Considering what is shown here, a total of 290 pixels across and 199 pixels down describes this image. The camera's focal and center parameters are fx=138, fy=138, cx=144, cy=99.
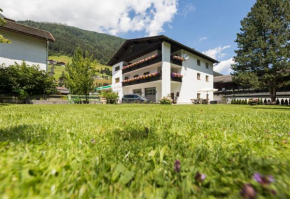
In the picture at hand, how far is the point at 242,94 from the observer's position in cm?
2777

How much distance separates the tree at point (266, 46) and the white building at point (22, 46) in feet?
98.4

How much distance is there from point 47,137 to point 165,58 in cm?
2076

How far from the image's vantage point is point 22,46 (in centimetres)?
1844

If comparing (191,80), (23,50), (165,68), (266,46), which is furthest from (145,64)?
(266,46)

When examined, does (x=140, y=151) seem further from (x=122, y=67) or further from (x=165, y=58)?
(x=122, y=67)

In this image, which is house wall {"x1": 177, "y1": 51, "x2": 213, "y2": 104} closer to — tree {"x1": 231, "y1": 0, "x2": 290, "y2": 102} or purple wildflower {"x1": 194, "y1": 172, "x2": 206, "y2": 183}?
tree {"x1": 231, "y1": 0, "x2": 290, "y2": 102}

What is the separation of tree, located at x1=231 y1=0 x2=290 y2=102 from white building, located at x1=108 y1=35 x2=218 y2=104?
637 cm

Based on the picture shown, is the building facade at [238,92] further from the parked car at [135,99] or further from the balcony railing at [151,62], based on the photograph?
the parked car at [135,99]

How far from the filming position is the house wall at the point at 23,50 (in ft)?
57.0

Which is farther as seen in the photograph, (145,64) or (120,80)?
(120,80)

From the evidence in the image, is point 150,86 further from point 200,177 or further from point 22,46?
point 200,177

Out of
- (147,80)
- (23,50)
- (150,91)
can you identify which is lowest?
(150,91)

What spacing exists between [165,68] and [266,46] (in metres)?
15.0

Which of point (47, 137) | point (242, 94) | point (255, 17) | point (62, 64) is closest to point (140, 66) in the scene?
point (255, 17)
